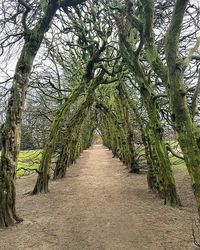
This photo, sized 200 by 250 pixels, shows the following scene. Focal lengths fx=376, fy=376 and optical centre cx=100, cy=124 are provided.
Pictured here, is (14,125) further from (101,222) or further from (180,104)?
(180,104)

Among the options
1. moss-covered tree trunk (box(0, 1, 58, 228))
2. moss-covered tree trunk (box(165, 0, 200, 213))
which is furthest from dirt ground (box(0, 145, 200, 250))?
moss-covered tree trunk (box(165, 0, 200, 213))

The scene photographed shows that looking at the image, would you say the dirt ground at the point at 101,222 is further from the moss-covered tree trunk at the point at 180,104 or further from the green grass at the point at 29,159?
the moss-covered tree trunk at the point at 180,104

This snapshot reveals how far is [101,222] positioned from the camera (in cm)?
903

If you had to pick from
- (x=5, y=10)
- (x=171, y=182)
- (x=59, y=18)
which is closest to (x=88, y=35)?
(x=59, y=18)

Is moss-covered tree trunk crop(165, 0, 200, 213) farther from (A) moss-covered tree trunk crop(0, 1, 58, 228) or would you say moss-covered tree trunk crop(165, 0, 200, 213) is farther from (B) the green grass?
(B) the green grass

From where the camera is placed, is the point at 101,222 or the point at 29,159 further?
the point at 29,159

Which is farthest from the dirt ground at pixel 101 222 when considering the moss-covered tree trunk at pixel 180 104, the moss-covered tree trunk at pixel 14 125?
the moss-covered tree trunk at pixel 180 104

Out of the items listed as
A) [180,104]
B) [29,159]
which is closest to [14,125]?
[180,104]

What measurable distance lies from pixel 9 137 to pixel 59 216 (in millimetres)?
2605

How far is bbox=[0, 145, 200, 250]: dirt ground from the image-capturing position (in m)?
7.37

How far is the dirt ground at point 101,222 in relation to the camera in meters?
7.37

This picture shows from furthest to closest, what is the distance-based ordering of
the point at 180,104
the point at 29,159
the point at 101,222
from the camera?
the point at 29,159 < the point at 101,222 < the point at 180,104

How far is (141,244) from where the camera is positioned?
7.18 meters

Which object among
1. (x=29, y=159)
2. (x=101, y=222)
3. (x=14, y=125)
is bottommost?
(x=101, y=222)
